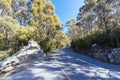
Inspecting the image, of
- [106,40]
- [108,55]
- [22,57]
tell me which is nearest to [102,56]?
[108,55]

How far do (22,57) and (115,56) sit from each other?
7395 mm

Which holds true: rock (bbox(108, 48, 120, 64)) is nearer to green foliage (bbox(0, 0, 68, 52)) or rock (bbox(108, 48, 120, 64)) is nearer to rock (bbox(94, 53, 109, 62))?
rock (bbox(94, 53, 109, 62))

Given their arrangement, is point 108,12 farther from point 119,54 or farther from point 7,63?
point 7,63

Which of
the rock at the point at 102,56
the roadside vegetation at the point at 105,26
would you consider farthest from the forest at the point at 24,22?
the rock at the point at 102,56

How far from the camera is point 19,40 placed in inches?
650

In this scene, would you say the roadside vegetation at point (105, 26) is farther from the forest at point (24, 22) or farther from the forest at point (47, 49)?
the forest at point (24, 22)

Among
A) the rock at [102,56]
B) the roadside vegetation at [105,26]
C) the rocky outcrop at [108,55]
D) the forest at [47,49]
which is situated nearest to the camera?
the forest at [47,49]

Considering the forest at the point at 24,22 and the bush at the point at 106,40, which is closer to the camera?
the bush at the point at 106,40

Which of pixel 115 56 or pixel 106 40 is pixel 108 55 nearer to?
pixel 115 56

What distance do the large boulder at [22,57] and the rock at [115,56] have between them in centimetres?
629

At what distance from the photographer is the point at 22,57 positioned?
12.7m

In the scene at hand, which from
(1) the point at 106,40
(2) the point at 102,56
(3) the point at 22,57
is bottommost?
(2) the point at 102,56

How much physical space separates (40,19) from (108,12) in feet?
32.4

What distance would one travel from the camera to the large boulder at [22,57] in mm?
10694
